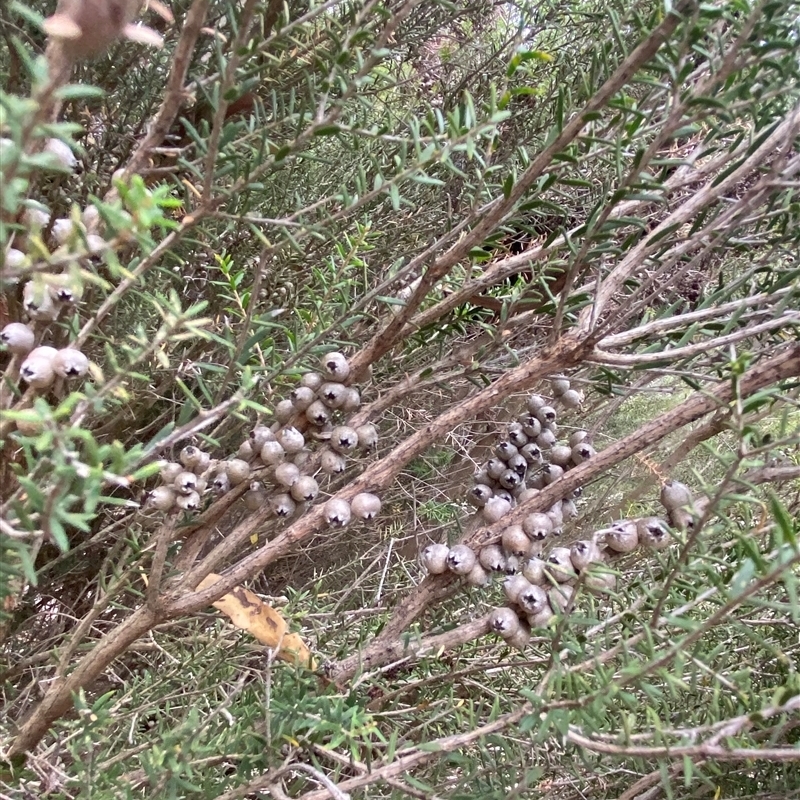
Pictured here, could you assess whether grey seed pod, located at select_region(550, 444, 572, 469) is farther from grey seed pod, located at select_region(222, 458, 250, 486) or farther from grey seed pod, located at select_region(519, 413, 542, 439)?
grey seed pod, located at select_region(222, 458, 250, 486)

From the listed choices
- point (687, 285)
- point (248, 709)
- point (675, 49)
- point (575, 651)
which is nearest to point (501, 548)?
point (575, 651)

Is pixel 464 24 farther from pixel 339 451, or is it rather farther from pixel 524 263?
pixel 339 451

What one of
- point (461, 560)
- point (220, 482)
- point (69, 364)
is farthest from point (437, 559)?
point (69, 364)

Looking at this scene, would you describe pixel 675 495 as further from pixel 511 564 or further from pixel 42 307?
pixel 42 307

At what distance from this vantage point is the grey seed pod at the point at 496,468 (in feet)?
2.42

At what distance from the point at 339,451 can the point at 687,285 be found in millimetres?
1039

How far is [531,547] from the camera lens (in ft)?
2.05

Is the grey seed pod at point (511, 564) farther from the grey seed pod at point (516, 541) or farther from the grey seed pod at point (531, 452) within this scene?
the grey seed pod at point (531, 452)

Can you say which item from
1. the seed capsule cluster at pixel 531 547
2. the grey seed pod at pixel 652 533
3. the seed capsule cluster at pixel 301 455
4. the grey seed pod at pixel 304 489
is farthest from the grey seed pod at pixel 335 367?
the grey seed pod at pixel 652 533

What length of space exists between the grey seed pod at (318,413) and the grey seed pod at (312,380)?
2 cm

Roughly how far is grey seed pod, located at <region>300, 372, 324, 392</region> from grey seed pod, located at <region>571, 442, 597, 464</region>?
31 centimetres

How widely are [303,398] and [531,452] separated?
11.5 inches

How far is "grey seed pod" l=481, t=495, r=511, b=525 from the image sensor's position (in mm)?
673

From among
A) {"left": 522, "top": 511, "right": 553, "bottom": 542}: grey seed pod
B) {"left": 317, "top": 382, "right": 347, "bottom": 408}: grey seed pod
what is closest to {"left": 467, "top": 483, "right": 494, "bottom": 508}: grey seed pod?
{"left": 522, "top": 511, "right": 553, "bottom": 542}: grey seed pod
